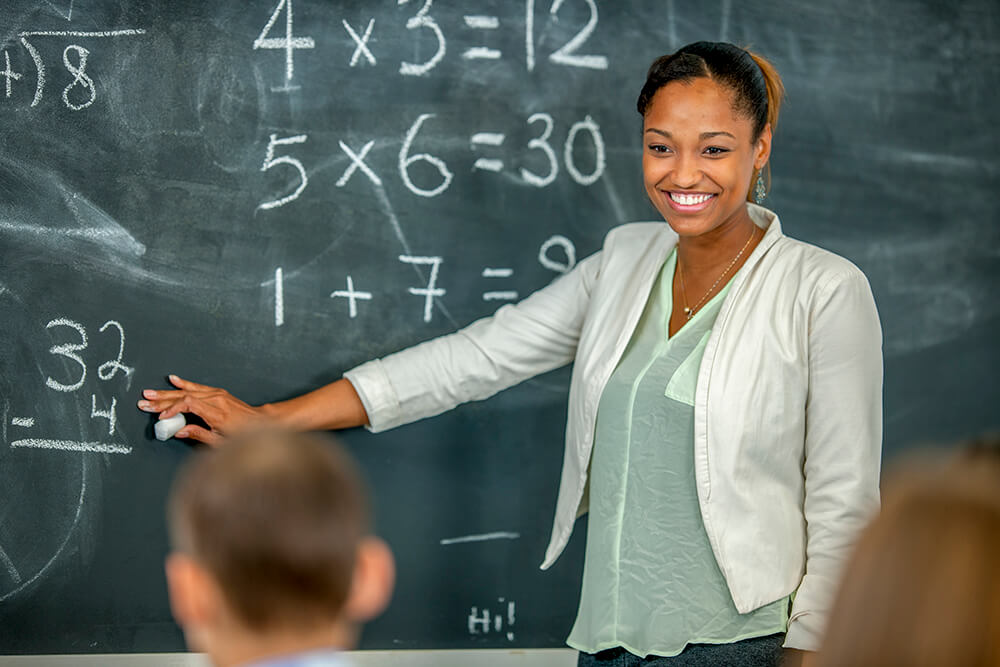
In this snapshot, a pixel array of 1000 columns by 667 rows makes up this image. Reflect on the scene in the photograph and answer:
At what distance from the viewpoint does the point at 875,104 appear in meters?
2.29

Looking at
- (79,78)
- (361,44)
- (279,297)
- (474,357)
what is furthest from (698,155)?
(79,78)

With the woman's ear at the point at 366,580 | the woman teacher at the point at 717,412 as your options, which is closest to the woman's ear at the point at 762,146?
the woman teacher at the point at 717,412

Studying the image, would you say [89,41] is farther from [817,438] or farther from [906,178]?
[906,178]

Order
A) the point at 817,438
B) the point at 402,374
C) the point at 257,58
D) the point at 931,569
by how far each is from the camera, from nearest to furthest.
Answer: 1. the point at 931,569
2. the point at 817,438
3. the point at 402,374
4. the point at 257,58

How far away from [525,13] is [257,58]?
0.51m

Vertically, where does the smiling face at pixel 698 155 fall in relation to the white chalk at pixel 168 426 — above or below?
above

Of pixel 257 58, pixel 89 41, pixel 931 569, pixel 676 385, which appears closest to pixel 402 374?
pixel 676 385

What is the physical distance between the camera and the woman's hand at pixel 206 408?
6.41ft

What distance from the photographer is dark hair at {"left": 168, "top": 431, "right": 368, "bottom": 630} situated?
896 mm

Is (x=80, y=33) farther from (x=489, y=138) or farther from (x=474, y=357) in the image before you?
(x=474, y=357)

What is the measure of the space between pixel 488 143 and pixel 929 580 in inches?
61.1

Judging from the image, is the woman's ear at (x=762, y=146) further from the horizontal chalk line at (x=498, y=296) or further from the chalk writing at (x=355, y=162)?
the chalk writing at (x=355, y=162)

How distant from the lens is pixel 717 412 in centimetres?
159

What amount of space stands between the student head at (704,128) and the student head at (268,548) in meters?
0.90
